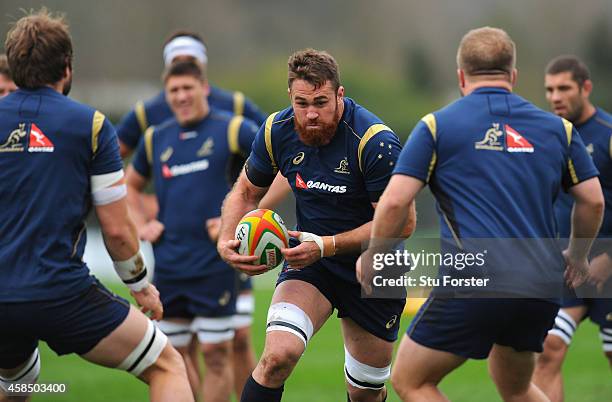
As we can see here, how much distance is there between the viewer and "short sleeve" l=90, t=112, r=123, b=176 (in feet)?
19.0

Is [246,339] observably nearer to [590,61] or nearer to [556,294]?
[556,294]

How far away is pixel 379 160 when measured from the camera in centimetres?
624

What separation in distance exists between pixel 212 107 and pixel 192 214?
149 cm

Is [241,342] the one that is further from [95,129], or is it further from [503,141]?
[503,141]

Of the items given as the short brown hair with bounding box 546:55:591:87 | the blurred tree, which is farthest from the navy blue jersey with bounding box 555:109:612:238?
the blurred tree

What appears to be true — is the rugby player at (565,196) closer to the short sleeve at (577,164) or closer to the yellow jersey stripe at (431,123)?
the short sleeve at (577,164)

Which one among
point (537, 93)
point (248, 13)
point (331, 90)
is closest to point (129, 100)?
point (248, 13)

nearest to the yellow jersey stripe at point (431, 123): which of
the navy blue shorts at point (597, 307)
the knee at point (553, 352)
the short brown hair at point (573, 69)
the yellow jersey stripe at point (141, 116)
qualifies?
the short brown hair at point (573, 69)

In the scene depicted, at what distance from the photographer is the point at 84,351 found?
19.0 ft

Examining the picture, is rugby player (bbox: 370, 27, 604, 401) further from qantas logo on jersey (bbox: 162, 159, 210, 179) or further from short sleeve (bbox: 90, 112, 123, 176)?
qantas logo on jersey (bbox: 162, 159, 210, 179)

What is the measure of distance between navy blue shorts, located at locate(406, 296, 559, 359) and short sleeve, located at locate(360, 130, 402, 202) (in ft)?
2.52

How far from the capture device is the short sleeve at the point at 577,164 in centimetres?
603

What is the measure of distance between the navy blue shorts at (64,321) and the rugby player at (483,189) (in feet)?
5.07

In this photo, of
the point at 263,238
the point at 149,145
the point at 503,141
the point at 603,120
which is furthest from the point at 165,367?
the point at 603,120
